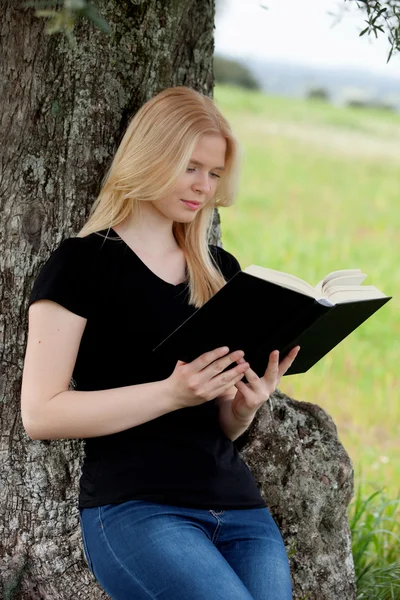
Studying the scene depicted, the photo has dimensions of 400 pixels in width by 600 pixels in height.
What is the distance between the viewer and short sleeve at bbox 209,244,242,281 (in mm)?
2426

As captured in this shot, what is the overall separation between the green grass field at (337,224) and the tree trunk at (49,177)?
1.06 ft

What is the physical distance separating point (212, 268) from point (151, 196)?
0.96ft

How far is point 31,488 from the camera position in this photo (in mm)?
2410

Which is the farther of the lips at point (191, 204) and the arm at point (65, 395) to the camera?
the lips at point (191, 204)

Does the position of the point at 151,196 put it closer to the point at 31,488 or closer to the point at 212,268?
the point at 212,268

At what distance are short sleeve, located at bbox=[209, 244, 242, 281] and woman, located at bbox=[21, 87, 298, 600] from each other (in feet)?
0.46

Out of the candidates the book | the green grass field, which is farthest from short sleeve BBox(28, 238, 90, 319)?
the green grass field

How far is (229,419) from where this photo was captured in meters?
2.24

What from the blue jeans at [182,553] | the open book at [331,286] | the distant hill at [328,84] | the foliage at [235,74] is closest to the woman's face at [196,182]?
the open book at [331,286]

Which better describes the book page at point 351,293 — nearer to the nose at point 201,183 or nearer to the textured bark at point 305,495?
the nose at point 201,183

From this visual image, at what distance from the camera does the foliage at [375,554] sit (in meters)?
2.97

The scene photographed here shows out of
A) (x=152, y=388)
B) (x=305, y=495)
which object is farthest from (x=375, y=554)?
(x=152, y=388)

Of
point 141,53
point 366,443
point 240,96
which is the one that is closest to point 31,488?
point 141,53

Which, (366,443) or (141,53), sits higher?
(141,53)
